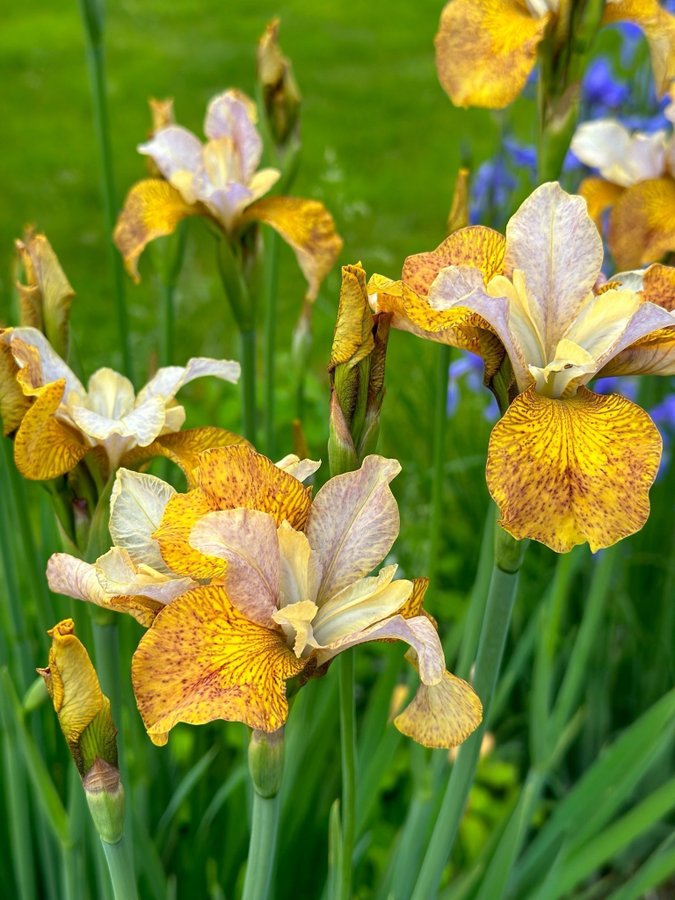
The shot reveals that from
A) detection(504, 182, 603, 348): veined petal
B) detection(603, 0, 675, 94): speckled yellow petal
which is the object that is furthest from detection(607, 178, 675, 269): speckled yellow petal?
detection(504, 182, 603, 348): veined petal

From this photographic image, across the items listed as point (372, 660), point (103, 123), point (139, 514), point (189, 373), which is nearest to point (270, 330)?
point (103, 123)

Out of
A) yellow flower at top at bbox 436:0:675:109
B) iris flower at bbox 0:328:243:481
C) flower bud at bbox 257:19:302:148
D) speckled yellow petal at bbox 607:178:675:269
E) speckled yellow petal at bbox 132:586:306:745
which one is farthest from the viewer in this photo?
flower bud at bbox 257:19:302:148

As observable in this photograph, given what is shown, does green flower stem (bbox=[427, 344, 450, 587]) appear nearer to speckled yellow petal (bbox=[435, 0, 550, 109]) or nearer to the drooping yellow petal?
speckled yellow petal (bbox=[435, 0, 550, 109])

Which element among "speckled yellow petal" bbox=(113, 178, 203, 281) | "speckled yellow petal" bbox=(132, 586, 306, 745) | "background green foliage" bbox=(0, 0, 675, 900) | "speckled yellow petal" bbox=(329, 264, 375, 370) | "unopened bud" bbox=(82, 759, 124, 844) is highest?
"speckled yellow petal" bbox=(329, 264, 375, 370)

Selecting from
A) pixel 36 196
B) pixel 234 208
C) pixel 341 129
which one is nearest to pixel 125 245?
pixel 234 208

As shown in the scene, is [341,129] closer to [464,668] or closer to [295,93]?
[295,93]

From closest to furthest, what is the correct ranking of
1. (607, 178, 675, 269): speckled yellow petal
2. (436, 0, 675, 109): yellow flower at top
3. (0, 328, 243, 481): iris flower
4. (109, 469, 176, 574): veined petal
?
(109, 469, 176, 574): veined petal → (0, 328, 243, 481): iris flower → (436, 0, 675, 109): yellow flower at top → (607, 178, 675, 269): speckled yellow petal

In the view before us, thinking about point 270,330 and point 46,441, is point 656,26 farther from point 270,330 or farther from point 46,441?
point 46,441

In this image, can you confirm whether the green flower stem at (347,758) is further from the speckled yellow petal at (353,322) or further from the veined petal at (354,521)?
the speckled yellow petal at (353,322)

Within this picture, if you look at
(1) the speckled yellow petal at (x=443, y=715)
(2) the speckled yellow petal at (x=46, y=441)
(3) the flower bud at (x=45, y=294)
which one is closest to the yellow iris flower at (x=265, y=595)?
(1) the speckled yellow petal at (x=443, y=715)
